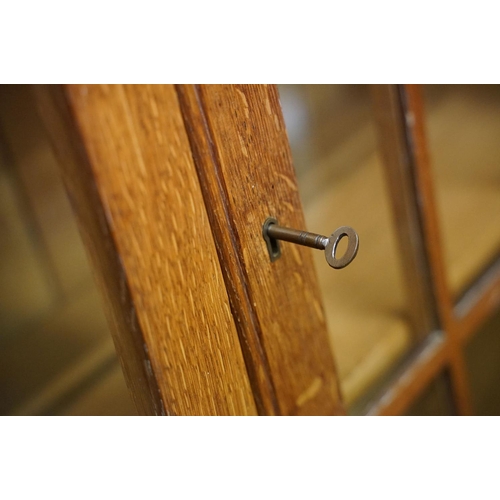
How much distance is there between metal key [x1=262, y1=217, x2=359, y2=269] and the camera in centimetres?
41

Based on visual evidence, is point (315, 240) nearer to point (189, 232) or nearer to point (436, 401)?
point (189, 232)

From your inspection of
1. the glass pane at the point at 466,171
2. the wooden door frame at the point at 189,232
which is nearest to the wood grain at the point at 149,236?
the wooden door frame at the point at 189,232

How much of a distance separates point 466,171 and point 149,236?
1.29 m

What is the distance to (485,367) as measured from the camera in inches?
45.4

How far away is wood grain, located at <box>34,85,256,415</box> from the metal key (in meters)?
0.06

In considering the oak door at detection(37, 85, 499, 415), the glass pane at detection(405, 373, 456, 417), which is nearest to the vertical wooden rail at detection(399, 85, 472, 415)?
the glass pane at detection(405, 373, 456, 417)

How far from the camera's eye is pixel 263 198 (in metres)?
0.46

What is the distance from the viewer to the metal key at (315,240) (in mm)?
413

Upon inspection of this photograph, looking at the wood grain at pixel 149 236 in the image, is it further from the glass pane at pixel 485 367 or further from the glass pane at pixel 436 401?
the glass pane at pixel 485 367

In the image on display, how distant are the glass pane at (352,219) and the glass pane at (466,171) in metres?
0.14

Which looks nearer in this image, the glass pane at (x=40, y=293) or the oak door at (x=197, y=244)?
the oak door at (x=197, y=244)

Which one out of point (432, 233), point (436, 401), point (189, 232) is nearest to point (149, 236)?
point (189, 232)
